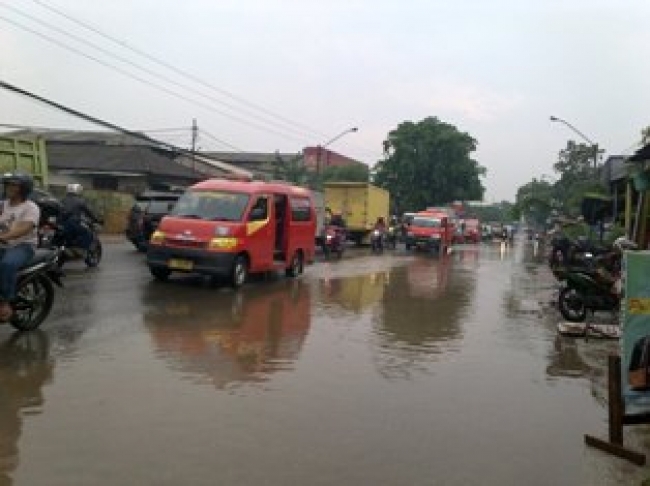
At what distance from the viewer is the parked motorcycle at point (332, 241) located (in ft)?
92.1

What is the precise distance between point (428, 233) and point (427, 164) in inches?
1227

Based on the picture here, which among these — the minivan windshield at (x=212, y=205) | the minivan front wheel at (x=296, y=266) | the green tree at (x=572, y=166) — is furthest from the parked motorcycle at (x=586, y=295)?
the green tree at (x=572, y=166)

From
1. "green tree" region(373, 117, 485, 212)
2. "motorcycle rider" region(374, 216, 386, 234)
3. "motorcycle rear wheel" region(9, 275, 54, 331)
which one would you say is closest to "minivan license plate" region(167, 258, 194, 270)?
"motorcycle rear wheel" region(9, 275, 54, 331)

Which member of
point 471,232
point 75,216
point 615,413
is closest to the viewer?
point 615,413

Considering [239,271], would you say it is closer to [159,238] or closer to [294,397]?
[159,238]

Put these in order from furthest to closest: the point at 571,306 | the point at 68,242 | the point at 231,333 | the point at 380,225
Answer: the point at 380,225 → the point at 68,242 → the point at 571,306 → the point at 231,333

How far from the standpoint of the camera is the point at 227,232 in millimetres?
14547

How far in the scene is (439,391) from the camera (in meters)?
7.17

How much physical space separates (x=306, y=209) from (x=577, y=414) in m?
12.3

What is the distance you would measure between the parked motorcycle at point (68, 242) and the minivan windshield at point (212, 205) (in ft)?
8.11

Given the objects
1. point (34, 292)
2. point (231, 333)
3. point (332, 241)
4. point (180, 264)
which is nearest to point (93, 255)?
point (180, 264)

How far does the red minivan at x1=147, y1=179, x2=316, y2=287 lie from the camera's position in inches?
565

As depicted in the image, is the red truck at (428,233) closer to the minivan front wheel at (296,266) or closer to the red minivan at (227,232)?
the minivan front wheel at (296,266)

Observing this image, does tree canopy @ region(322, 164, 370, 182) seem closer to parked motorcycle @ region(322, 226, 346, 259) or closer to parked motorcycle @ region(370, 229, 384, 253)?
parked motorcycle @ region(370, 229, 384, 253)
